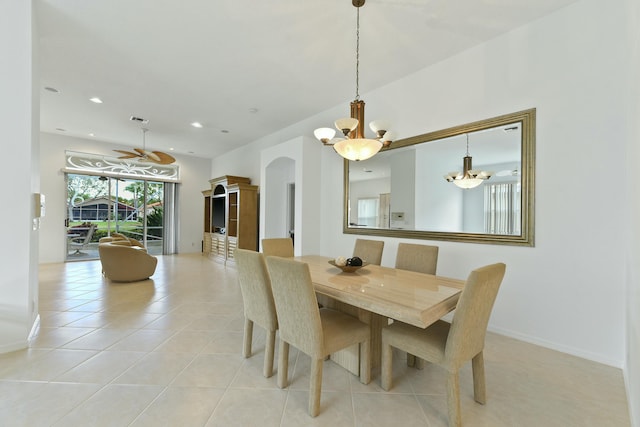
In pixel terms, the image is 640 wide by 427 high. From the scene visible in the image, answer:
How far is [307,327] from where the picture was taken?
165 centimetres

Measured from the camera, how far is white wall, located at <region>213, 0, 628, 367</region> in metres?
2.19

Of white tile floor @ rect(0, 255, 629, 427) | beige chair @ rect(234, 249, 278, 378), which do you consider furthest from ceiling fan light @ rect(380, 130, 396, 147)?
white tile floor @ rect(0, 255, 629, 427)

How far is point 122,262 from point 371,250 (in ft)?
13.9

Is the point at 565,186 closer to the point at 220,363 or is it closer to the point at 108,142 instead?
the point at 220,363

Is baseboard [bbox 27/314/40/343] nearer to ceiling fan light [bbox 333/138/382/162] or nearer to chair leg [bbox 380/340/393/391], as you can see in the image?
chair leg [bbox 380/340/393/391]

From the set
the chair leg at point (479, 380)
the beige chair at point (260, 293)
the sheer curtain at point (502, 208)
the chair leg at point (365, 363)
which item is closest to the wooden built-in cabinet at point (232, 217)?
the beige chair at point (260, 293)

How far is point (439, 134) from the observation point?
128 inches

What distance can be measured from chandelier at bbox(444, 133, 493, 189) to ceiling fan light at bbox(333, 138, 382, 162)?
4.44ft

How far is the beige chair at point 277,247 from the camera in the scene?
322cm

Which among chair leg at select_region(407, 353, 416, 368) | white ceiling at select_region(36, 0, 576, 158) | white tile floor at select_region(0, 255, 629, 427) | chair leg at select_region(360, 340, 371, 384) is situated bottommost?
white tile floor at select_region(0, 255, 629, 427)

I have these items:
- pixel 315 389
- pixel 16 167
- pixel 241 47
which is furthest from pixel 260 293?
pixel 241 47

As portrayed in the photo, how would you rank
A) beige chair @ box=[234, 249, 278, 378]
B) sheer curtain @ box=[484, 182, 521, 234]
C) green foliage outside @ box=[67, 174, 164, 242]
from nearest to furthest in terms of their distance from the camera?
beige chair @ box=[234, 249, 278, 378] < sheer curtain @ box=[484, 182, 521, 234] < green foliage outside @ box=[67, 174, 164, 242]

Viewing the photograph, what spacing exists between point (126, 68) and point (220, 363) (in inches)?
146

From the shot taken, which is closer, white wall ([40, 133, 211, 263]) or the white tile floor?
the white tile floor
